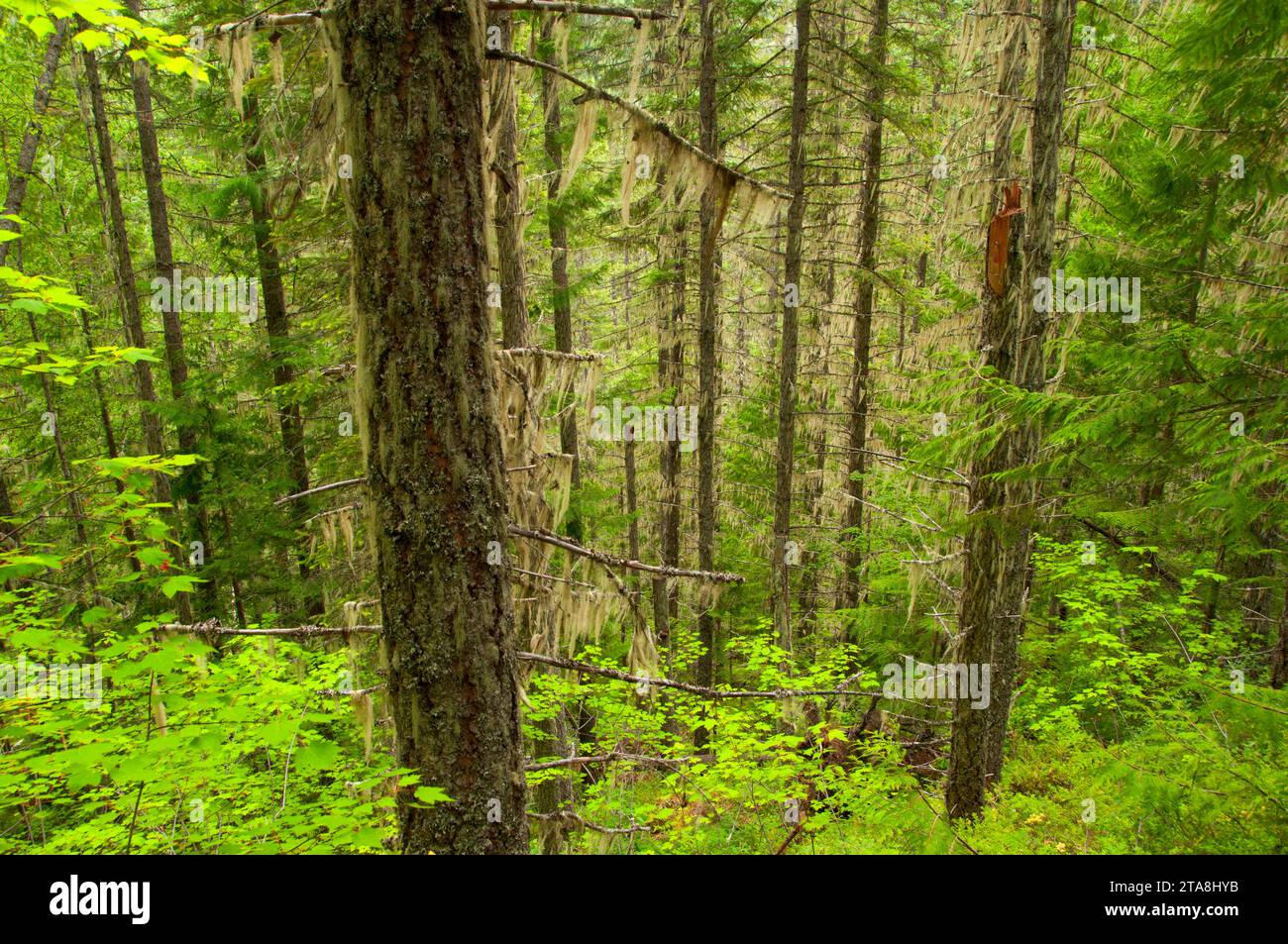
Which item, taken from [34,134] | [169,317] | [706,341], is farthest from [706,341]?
[34,134]

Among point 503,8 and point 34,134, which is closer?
point 503,8

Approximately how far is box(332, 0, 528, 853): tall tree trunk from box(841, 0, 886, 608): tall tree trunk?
8734 mm

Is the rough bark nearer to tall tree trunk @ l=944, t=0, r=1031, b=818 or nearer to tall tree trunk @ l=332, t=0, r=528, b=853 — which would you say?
tall tree trunk @ l=944, t=0, r=1031, b=818

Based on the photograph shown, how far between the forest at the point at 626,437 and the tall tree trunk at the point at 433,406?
0.06 ft

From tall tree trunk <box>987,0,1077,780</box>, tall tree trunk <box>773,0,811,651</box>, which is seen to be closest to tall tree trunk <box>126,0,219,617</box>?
tall tree trunk <box>773,0,811,651</box>

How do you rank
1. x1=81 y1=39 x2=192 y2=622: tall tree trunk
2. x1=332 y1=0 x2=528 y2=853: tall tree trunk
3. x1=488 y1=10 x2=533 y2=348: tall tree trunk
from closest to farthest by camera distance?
x1=332 y1=0 x2=528 y2=853: tall tree trunk → x1=488 y1=10 x2=533 y2=348: tall tree trunk → x1=81 y1=39 x2=192 y2=622: tall tree trunk

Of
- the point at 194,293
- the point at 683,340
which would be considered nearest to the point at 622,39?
the point at 683,340

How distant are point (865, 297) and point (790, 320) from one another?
2.92 m

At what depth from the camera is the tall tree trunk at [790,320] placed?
1020cm

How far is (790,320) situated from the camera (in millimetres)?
11023

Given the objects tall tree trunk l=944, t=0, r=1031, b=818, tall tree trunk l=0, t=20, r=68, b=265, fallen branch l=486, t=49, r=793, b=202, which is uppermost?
tall tree trunk l=0, t=20, r=68, b=265

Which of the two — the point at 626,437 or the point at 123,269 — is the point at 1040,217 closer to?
the point at 626,437

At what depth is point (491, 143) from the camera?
378 cm

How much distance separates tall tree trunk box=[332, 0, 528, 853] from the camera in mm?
2805
